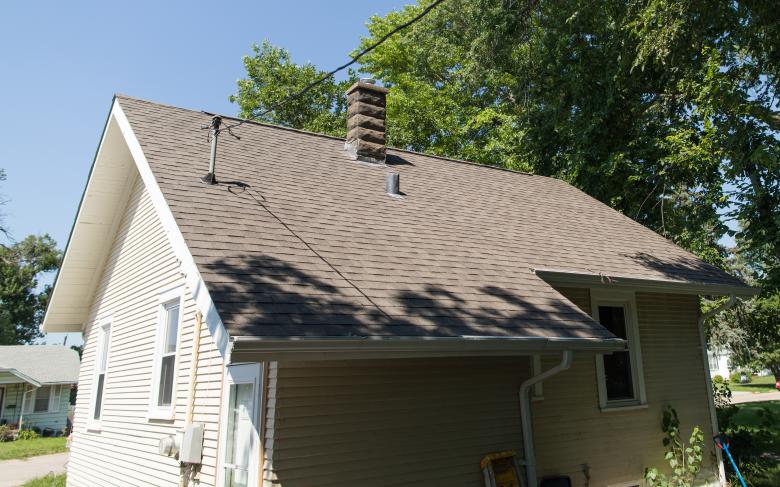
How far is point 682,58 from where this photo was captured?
12000 millimetres

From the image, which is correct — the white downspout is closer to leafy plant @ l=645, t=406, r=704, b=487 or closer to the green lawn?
leafy plant @ l=645, t=406, r=704, b=487

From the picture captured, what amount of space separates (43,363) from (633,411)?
33.7 m

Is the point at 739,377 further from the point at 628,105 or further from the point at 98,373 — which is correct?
the point at 98,373

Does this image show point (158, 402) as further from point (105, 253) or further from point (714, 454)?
point (714, 454)

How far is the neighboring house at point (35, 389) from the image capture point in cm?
2947

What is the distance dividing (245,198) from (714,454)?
28.6 ft

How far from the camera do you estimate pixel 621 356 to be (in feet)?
29.1

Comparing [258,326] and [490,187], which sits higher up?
[490,187]

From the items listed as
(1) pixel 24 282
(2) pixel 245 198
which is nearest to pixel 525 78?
(2) pixel 245 198

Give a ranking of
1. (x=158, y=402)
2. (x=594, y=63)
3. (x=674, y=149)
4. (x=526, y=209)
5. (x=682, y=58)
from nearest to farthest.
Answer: (x=158, y=402)
(x=526, y=209)
(x=682, y=58)
(x=674, y=149)
(x=594, y=63)

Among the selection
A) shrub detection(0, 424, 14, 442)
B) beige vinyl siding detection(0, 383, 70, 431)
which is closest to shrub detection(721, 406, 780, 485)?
shrub detection(0, 424, 14, 442)

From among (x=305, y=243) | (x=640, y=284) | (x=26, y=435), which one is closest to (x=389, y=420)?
(x=305, y=243)

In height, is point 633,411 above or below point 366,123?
below

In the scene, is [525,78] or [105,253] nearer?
[105,253]
